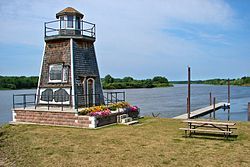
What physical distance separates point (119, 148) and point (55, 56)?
921cm

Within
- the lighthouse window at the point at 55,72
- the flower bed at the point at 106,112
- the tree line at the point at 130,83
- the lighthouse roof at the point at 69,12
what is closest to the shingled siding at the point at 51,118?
the flower bed at the point at 106,112

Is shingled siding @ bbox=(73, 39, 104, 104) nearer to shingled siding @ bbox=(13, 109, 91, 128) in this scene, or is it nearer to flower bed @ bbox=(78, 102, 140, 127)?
flower bed @ bbox=(78, 102, 140, 127)

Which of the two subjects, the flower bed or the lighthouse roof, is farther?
the lighthouse roof

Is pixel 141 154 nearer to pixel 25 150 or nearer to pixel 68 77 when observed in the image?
pixel 25 150

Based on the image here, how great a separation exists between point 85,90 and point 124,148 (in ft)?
26.2

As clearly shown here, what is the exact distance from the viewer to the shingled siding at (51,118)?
14.3 metres

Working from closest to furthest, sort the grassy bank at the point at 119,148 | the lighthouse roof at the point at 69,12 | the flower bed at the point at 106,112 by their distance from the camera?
the grassy bank at the point at 119,148 → the flower bed at the point at 106,112 → the lighthouse roof at the point at 69,12

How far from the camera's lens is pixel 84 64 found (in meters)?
17.2

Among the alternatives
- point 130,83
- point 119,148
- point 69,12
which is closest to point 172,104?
point 69,12

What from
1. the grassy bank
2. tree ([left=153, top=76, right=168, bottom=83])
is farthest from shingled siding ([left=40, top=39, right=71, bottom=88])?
tree ([left=153, top=76, right=168, bottom=83])

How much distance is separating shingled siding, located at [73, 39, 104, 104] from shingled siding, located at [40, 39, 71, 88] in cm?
45

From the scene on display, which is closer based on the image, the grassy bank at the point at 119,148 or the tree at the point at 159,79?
the grassy bank at the point at 119,148

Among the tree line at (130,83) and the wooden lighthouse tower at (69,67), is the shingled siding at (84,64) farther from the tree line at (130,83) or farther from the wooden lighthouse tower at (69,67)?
the tree line at (130,83)

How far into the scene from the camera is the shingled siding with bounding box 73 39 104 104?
16625mm
